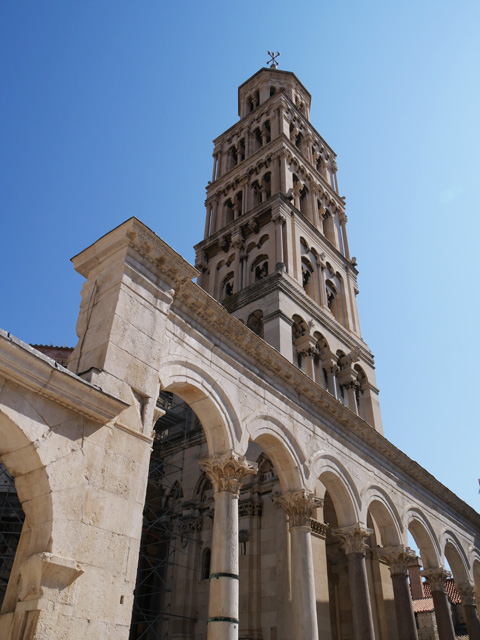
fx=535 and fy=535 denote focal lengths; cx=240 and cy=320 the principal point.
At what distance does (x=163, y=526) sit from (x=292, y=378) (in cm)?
760

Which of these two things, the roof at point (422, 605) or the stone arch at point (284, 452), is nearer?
the stone arch at point (284, 452)

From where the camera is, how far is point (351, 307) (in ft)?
84.8

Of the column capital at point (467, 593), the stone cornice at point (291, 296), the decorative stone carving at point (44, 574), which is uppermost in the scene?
the stone cornice at point (291, 296)

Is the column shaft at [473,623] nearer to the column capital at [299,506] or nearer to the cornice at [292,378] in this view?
the cornice at [292,378]

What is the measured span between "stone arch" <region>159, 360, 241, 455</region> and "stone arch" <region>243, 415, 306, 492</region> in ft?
4.22

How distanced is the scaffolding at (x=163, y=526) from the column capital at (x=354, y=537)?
5.57 meters

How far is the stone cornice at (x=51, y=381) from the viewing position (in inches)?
274

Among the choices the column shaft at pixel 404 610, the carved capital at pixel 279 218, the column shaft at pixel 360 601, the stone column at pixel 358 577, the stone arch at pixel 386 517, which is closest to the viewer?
the column shaft at pixel 360 601

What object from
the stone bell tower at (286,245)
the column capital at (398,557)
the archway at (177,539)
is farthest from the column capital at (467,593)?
the archway at (177,539)

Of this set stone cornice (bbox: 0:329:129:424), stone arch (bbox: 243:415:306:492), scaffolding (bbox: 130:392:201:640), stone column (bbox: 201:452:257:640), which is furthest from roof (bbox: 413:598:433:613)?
stone cornice (bbox: 0:329:129:424)

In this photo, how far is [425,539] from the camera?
58.5 feet

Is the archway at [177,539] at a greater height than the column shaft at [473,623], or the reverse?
the archway at [177,539]

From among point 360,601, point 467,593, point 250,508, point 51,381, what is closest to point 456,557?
point 467,593

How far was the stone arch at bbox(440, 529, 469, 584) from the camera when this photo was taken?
1914 cm
